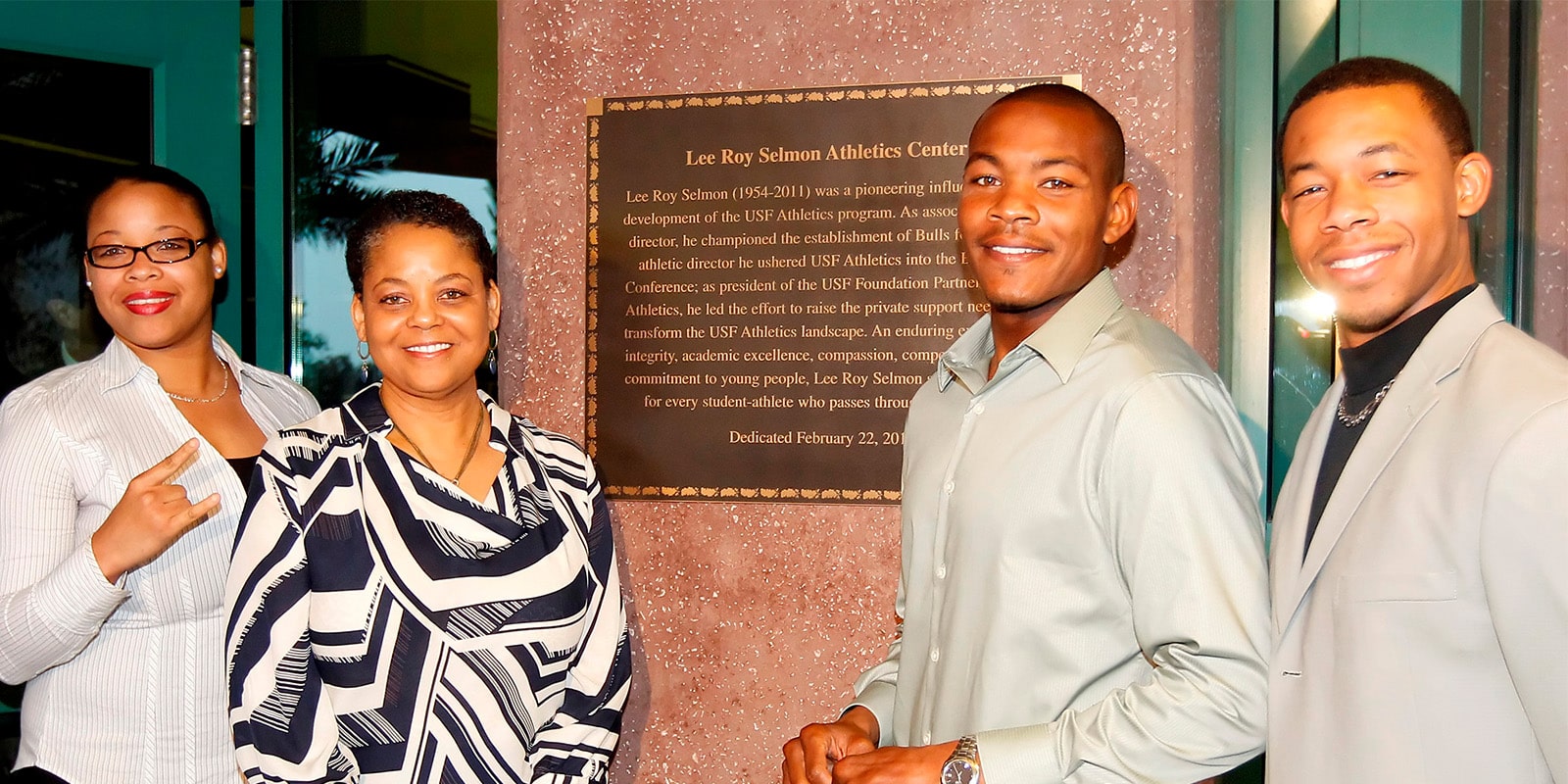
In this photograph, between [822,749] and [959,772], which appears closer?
[959,772]

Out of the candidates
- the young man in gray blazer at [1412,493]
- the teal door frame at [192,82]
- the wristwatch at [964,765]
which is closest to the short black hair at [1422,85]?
the young man in gray blazer at [1412,493]

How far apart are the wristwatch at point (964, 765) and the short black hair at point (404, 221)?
134cm

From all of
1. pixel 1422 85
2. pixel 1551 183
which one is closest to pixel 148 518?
pixel 1422 85

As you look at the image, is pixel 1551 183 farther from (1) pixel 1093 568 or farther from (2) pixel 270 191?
(2) pixel 270 191

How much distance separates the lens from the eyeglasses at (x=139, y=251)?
2.59 m

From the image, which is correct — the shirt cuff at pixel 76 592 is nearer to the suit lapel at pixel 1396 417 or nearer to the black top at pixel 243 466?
the black top at pixel 243 466

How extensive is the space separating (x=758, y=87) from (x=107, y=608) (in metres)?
1.87

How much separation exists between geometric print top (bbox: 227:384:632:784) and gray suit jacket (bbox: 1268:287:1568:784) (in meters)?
1.34

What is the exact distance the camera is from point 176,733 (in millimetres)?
2467

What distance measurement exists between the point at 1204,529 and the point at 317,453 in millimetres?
1590

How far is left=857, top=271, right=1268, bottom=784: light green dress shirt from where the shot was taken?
1665mm

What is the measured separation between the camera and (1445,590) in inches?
55.9

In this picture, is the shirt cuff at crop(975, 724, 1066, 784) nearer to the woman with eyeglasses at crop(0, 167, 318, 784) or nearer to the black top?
the woman with eyeglasses at crop(0, 167, 318, 784)

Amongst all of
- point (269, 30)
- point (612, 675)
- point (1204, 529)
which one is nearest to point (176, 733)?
point (612, 675)
